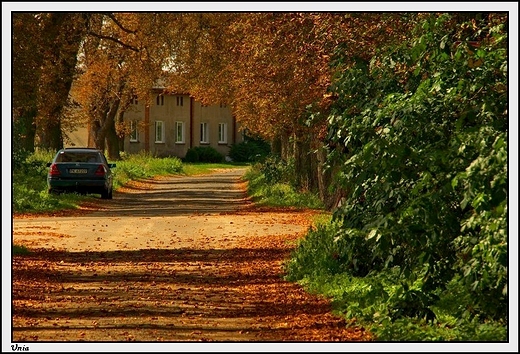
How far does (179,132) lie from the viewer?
8131 cm

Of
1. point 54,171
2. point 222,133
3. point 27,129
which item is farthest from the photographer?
point 222,133

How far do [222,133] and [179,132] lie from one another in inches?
177

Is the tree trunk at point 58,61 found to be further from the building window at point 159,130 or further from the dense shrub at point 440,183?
A: the building window at point 159,130

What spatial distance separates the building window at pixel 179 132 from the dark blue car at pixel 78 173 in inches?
1899

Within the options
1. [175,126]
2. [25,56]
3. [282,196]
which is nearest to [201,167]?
[175,126]

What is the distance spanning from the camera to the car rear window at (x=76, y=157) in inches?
1245

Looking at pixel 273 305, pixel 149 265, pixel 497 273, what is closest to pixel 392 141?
pixel 497 273

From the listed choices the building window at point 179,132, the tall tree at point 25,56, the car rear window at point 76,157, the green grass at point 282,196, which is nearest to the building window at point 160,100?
the building window at point 179,132

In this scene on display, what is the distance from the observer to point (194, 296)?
1197cm

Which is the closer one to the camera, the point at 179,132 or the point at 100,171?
the point at 100,171

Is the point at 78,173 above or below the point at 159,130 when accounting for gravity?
below

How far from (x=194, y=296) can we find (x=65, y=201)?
17.8 m

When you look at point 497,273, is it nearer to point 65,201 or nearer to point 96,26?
point 65,201

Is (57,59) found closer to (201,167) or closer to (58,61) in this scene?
(58,61)
